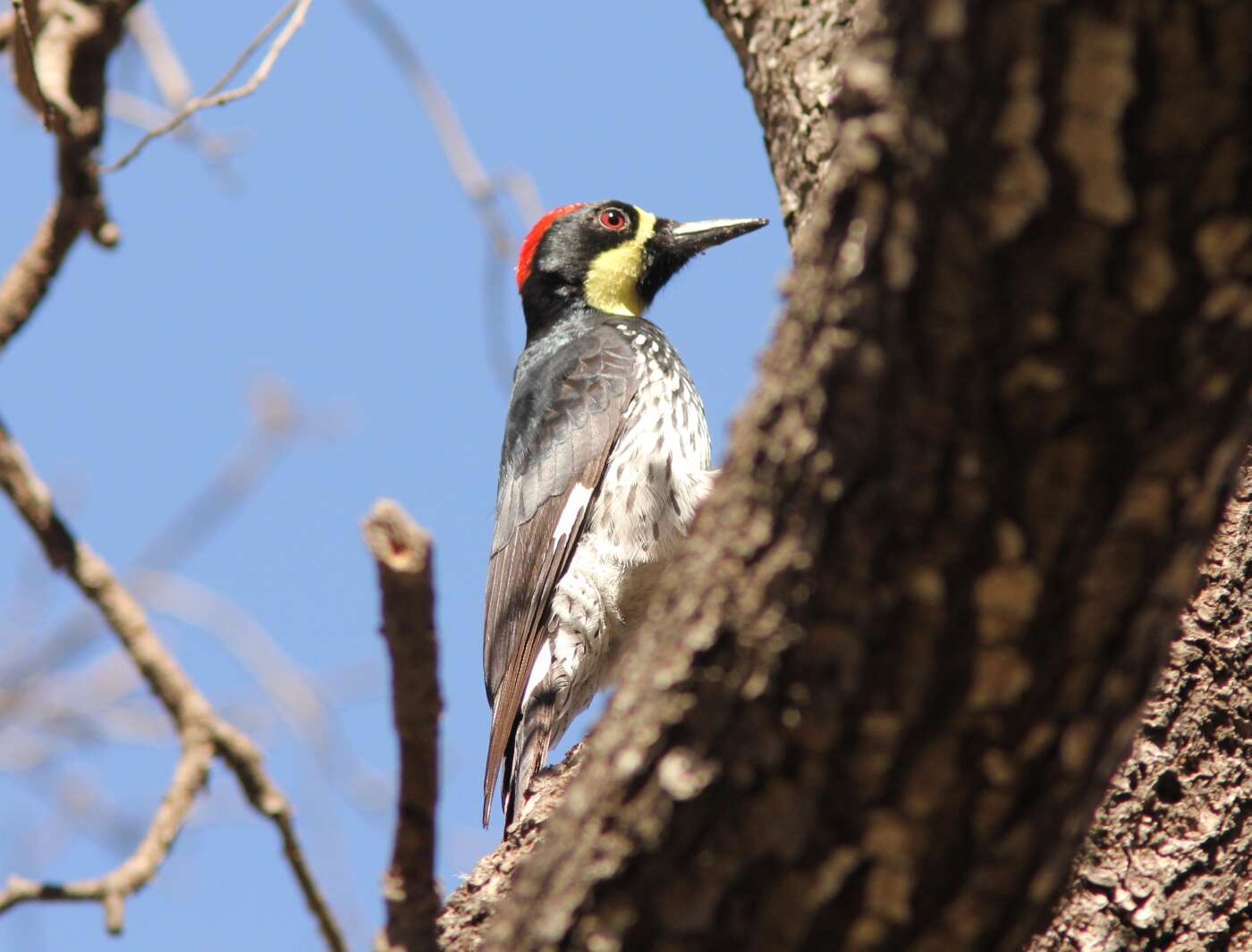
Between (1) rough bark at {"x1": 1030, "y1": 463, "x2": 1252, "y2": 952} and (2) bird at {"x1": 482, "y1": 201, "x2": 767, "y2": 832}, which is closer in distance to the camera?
(1) rough bark at {"x1": 1030, "y1": 463, "x2": 1252, "y2": 952}

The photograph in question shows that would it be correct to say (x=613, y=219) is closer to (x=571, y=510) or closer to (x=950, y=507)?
(x=571, y=510)

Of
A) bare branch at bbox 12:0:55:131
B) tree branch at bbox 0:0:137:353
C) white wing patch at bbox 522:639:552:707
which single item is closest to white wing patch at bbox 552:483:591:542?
white wing patch at bbox 522:639:552:707

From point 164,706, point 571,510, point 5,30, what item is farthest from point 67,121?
point 571,510

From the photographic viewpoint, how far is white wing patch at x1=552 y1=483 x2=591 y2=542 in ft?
14.5

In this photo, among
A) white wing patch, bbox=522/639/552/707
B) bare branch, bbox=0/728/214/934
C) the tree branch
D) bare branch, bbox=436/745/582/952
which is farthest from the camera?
white wing patch, bbox=522/639/552/707

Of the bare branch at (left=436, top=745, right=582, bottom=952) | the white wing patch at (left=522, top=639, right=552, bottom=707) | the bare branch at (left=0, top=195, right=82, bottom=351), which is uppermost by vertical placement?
the bare branch at (left=0, top=195, right=82, bottom=351)

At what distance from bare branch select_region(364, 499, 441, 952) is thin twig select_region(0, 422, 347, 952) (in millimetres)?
367

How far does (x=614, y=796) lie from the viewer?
1673mm

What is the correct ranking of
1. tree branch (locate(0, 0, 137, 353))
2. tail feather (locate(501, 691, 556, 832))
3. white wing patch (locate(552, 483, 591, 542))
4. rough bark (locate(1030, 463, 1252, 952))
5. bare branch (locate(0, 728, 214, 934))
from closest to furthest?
bare branch (locate(0, 728, 214, 934))
rough bark (locate(1030, 463, 1252, 952))
tree branch (locate(0, 0, 137, 353))
tail feather (locate(501, 691, 556, 832))
white wing patch (locate(552, 483, 591, 542))

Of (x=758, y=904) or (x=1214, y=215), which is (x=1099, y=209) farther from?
(x=758, y=904)

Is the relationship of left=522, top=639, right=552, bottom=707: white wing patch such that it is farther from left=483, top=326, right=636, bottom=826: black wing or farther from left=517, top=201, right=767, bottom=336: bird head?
left=517, top=201, right=767, bottom=336: bird head

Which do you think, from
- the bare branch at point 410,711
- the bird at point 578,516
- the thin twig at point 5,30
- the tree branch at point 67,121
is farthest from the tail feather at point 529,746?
the thin twig at point 5,30

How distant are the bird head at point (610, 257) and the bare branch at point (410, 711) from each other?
391 centimetres

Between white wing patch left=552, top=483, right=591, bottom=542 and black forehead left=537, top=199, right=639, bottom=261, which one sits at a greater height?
black forehead left=537, top=199, right=639, bottom=261
